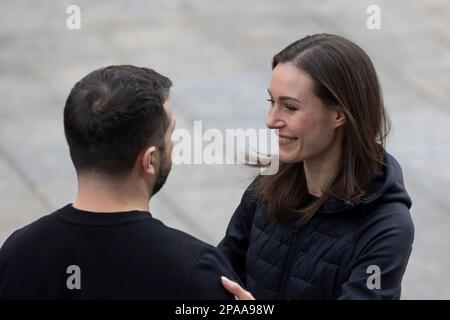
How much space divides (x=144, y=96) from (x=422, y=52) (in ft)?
22.9

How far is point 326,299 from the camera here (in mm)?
3092

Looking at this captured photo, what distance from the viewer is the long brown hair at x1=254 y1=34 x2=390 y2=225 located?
3.21 metres

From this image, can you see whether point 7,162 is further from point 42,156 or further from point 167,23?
point 167,23

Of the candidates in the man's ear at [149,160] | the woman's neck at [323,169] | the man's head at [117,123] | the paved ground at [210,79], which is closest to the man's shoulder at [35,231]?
the man's head at [117,123]

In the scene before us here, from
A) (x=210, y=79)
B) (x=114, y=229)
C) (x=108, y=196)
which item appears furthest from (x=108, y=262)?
(x=210, y=79)

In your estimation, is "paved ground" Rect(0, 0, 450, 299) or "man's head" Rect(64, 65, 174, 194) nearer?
"man's head" Rect(64, 65, 174, 194)

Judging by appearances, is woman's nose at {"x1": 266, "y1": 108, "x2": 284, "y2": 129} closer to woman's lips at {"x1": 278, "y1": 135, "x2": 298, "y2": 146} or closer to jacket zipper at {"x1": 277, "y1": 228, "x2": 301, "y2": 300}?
woman's lips at {"x1": 278, "y1": 135, "x2": 298, "y2": 146}

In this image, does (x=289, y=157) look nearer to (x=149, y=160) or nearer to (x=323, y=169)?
(x=323, y=169)

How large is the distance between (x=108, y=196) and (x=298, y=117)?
943mm

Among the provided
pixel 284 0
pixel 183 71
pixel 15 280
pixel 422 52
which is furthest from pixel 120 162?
pixel 284 0

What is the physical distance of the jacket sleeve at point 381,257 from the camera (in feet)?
9.69

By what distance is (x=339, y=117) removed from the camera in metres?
3.27

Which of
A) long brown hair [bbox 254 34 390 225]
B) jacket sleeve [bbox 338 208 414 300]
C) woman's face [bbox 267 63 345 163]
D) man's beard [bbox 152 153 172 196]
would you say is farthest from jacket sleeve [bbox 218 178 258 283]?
man's beard [bbox 152 153 172 196]

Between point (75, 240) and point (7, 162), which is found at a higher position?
point (75, 240)
